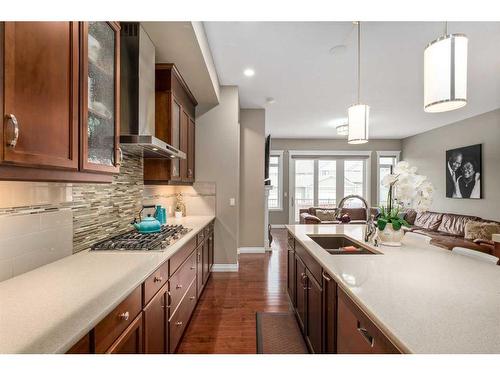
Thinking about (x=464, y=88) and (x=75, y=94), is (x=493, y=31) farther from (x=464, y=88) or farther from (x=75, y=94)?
(x=75, y=94)

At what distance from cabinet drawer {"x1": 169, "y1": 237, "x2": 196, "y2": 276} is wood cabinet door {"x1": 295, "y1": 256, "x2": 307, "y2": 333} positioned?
97 centimetres

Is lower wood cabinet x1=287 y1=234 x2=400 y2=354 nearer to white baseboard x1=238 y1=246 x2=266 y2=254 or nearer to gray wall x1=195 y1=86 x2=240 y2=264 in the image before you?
gray wall x1=195 y1=86 x2=240 y2=264

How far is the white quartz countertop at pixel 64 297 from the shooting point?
740mm

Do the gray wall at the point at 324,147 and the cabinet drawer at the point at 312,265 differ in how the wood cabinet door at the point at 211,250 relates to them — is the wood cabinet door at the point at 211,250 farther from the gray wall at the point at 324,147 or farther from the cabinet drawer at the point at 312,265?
the gray wall at the point at 324,147

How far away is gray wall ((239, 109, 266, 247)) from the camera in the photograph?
4961 mm

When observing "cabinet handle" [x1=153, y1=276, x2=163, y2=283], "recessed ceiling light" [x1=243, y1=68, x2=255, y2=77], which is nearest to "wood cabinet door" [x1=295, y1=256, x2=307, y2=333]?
"cabinet handle" [x1=153, y1=276, x2=163, y2=283]

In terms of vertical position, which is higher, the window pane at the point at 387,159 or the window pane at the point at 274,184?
the window pane at the point at 387,159

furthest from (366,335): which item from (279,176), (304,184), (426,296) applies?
(304,184)

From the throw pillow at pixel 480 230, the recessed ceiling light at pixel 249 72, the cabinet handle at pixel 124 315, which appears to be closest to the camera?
the cabinet handle at pixel 124 315

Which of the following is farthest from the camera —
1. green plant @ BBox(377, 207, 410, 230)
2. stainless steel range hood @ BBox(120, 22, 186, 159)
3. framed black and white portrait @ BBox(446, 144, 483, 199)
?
framed black and white portrait @ BBox(446, 144, 483, 199)

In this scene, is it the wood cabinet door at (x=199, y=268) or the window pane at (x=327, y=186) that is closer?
the wood cabinet door at (x=199, y=268)

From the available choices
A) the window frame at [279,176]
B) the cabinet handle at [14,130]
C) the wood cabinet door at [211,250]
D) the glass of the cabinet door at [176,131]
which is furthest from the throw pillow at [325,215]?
the cabinet handle at [14,130]

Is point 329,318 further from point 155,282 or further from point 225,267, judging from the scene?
point 225,267

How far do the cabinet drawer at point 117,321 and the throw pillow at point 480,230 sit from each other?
5334mm
